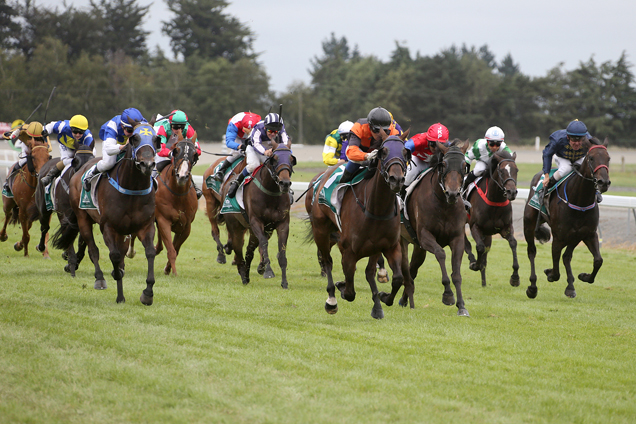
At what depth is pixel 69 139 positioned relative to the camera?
35.0 feet

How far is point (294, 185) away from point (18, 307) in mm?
12636

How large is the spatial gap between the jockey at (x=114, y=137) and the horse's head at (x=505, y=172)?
5016mm

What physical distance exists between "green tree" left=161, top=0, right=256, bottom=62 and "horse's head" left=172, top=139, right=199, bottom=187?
155 ft

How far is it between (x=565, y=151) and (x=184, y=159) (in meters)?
5.45

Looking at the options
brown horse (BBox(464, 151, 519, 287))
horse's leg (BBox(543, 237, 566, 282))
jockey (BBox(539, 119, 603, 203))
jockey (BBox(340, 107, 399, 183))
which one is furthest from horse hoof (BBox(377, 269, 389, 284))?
jockey (BBox(340, 107, 399, 183))

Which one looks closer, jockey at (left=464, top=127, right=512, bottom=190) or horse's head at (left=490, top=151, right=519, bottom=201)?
horse's head at (left=490, top=151, right=519, bottom=201)

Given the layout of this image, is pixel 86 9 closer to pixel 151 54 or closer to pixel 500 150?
pixel 151 54

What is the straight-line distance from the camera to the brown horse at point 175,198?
399 inches

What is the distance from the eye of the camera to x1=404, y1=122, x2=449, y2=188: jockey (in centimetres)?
852

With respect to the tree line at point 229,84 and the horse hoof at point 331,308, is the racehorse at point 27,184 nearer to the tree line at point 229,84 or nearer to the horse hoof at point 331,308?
the horse hoof at point 331,308

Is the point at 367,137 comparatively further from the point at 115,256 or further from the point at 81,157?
the point at 81,157

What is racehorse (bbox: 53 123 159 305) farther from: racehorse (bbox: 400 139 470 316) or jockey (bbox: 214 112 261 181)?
jockey (bbox: 214 112 261 181)

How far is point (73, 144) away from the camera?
1062cm

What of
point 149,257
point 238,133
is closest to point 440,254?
point 149,257
